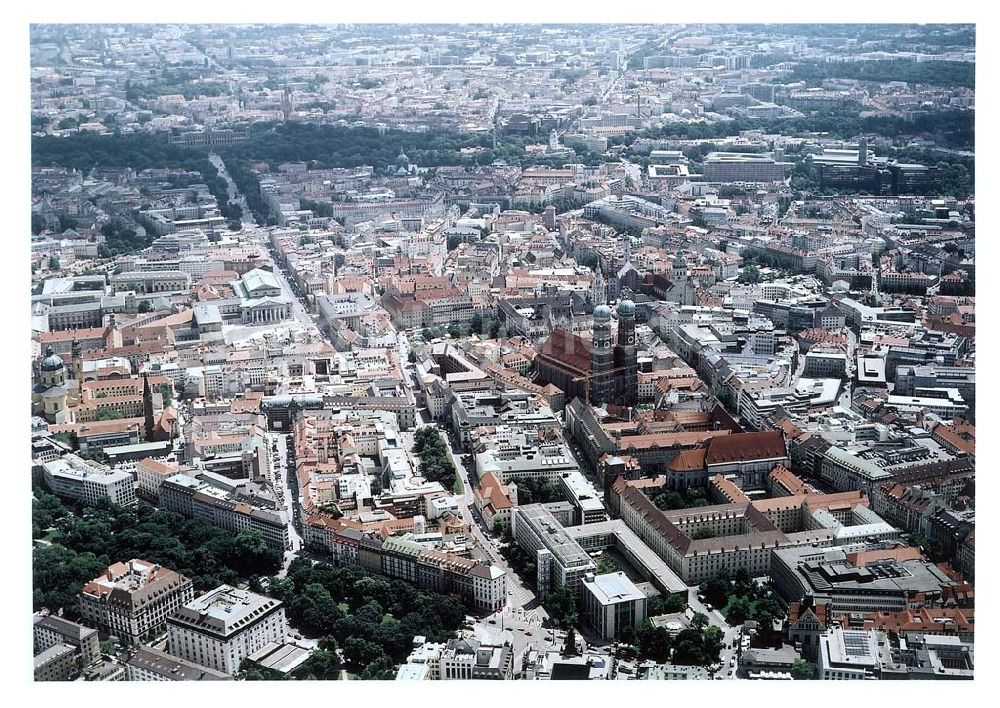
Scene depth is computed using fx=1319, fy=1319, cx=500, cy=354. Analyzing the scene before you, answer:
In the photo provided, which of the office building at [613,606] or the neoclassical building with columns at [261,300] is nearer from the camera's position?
the office building at [613,606]

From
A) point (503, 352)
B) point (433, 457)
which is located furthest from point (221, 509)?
point (503, 352)

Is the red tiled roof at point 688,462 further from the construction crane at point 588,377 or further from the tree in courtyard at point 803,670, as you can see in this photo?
the tree in courtyard at point 803,670

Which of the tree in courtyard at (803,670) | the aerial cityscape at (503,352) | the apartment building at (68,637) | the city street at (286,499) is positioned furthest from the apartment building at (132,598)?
the tree in courtyard at (803,670)

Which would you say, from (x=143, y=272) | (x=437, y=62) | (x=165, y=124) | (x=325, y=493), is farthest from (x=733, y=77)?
(x=325, y=493)

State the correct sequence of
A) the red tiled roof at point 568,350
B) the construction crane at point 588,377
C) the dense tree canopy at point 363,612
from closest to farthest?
the dense tree canopy at point 363,612 < the construction crane at point 588,377 < the red tiled roof at point 568,350

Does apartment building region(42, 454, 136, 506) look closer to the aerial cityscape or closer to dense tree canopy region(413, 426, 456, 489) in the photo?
the aerial cityscape

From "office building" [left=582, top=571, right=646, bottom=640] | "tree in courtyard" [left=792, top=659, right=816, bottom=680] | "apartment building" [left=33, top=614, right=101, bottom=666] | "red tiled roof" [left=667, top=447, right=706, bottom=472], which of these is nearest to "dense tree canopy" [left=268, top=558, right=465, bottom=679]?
"office building" [left=582, top=571, right=646, bottom=640]

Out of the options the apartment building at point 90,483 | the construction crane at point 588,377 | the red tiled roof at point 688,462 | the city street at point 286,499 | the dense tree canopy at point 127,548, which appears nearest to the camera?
the dense tree canopy at point 127,548
